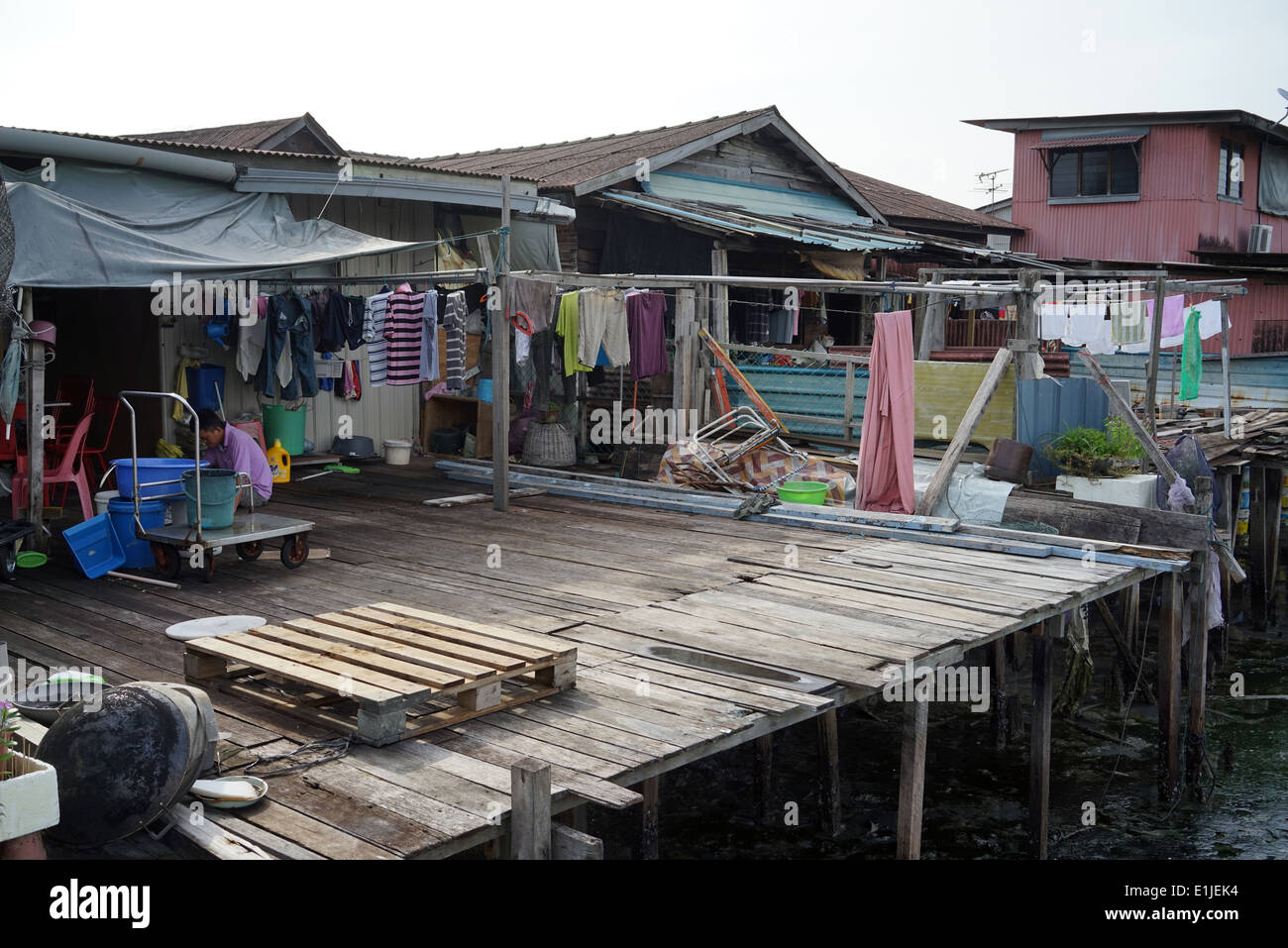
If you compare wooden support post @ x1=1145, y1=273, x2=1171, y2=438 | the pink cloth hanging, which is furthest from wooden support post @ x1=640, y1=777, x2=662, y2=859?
wooden support post @ x1=1145, y1=273, x2=1171, y2=438

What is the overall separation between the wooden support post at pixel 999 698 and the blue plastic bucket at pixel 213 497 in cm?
674

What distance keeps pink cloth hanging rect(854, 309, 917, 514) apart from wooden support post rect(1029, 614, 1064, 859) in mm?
2373

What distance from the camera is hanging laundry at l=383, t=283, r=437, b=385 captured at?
488 inches

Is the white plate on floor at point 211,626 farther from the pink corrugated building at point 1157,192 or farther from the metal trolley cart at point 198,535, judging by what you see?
the pink corrugated building at point 1157,192

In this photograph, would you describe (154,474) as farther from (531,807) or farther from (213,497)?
(531,807)

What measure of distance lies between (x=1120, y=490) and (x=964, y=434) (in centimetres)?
146

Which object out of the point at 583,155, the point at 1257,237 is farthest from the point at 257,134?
the point at 1257,237

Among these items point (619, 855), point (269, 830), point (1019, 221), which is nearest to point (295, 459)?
point (619, 855)

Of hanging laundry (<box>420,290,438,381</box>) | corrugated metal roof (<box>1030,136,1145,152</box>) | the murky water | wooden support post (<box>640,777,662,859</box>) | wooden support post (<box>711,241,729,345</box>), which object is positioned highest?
corrugated metal roof (<box>1030,136,1145,152</box>)

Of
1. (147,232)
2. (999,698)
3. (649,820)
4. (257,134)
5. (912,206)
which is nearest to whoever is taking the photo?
(649,820)

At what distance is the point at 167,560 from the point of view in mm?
8953

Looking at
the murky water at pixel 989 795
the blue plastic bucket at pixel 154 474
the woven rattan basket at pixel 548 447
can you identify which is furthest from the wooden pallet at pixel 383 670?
the woven rattan basket at pixel 548 447

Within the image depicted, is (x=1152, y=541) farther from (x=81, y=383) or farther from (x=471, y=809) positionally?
(x=81, y=383)

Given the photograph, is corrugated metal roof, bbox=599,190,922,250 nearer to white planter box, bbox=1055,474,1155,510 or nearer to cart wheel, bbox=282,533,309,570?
white planter box, bbox=1055,474,1155,510
